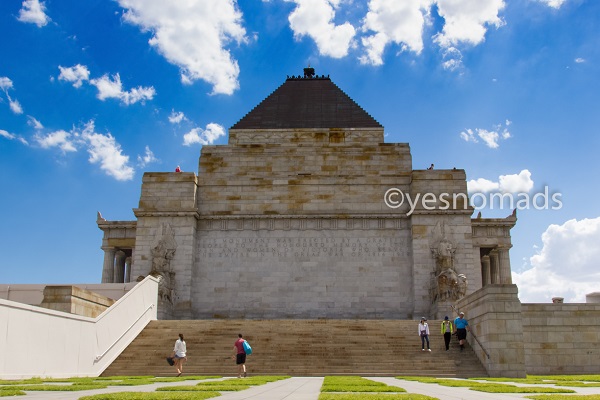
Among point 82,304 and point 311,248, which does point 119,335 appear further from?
point 311,248

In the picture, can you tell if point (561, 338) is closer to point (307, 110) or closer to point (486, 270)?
point (486, 270)

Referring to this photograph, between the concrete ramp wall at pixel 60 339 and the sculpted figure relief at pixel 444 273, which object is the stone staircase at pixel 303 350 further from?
the sculpted figure relief at pixel 444 273

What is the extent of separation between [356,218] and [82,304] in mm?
16416

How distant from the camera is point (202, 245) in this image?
3309cm

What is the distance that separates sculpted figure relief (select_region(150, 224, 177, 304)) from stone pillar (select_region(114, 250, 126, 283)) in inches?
479

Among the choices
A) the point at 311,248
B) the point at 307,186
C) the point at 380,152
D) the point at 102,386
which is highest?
the point at 380,152

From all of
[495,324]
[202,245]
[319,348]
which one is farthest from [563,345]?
[202,245]

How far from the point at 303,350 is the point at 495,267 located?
77.9 ft

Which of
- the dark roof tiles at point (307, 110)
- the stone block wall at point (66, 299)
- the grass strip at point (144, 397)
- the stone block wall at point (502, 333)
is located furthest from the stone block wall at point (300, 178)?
the grass strip at point (144, 397)

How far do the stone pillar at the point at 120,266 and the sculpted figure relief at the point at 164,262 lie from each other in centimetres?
1216

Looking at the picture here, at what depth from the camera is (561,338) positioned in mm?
22250

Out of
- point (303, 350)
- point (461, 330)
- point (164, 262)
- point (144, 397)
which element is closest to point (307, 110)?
point (164, 262)

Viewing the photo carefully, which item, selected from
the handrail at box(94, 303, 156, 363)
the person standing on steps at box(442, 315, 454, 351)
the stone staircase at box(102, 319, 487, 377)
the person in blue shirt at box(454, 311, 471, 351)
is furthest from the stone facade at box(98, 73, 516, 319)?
the person standing on steps at box(442, 315, 454, 351)

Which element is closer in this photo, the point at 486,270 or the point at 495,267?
the point at 495,267
